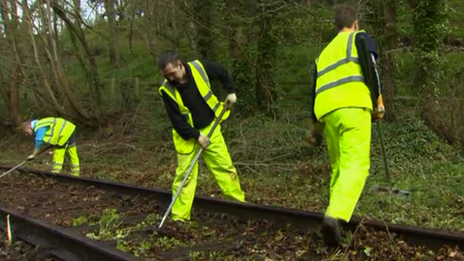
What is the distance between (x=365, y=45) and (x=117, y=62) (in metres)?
27.3

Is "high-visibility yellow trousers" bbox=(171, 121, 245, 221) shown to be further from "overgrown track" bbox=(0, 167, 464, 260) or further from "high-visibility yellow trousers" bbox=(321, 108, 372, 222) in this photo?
"high-visibility yellow trousers" bbox=(321, 108, 372, 222)

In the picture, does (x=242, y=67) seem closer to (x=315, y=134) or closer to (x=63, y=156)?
(x=63, y=156)

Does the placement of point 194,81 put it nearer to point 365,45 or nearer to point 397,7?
point 365,45

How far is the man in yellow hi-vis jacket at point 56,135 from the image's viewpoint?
1109 centimetres

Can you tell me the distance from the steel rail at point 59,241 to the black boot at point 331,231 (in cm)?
152

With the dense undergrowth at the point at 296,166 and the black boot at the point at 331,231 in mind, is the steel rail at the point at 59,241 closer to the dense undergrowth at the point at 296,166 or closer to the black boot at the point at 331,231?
the black boot at the point at 331,231

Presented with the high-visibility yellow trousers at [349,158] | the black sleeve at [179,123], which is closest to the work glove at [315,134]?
the high-visibility yellow trousers at [349,158]

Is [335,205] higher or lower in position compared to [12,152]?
higher

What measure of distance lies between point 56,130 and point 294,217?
300 inches

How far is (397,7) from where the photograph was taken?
1253cm

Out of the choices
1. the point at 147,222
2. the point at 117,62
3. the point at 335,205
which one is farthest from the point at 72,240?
the point at 117,62

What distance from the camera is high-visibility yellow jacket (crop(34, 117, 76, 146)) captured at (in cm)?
1132

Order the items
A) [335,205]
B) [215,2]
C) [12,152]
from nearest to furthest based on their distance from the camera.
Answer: [335,205] < [215,2] < [12,152]

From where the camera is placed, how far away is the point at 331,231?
14.2 ft
